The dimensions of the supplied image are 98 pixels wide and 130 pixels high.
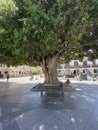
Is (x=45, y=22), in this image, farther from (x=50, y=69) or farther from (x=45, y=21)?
(x=50, y=69)

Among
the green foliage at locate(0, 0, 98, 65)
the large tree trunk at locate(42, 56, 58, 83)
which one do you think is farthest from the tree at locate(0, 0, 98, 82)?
the large tree trunk at locate(42, 56, 58, 83)

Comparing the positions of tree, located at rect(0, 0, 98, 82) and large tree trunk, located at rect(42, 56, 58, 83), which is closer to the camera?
tree, located at rect(0, 0, 98, 82)

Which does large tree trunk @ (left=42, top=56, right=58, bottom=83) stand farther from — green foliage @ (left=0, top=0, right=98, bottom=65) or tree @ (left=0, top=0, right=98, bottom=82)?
green foliage @ (left=0, top=0, right=98, bottom=65)

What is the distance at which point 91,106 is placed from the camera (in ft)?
28.3

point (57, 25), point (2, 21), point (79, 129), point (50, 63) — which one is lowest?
point (79, 129)

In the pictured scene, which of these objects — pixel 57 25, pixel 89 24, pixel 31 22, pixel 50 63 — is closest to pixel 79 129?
pixel 57 25

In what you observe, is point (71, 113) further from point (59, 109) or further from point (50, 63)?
point (50, 63)

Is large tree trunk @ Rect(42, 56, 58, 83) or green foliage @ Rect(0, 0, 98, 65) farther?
large tree trunk @ Rect(42, 56, 58, 83)

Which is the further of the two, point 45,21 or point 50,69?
point 50,69

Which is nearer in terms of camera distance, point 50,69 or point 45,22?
point 45,22

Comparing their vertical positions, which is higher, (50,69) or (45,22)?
(45,22)

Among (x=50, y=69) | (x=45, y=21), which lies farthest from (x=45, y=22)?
(x=50, y=69)

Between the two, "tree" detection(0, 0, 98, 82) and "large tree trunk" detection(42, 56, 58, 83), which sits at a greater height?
"tree" detection(0, 0, 98, 82)

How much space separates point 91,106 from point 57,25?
4625 mm
